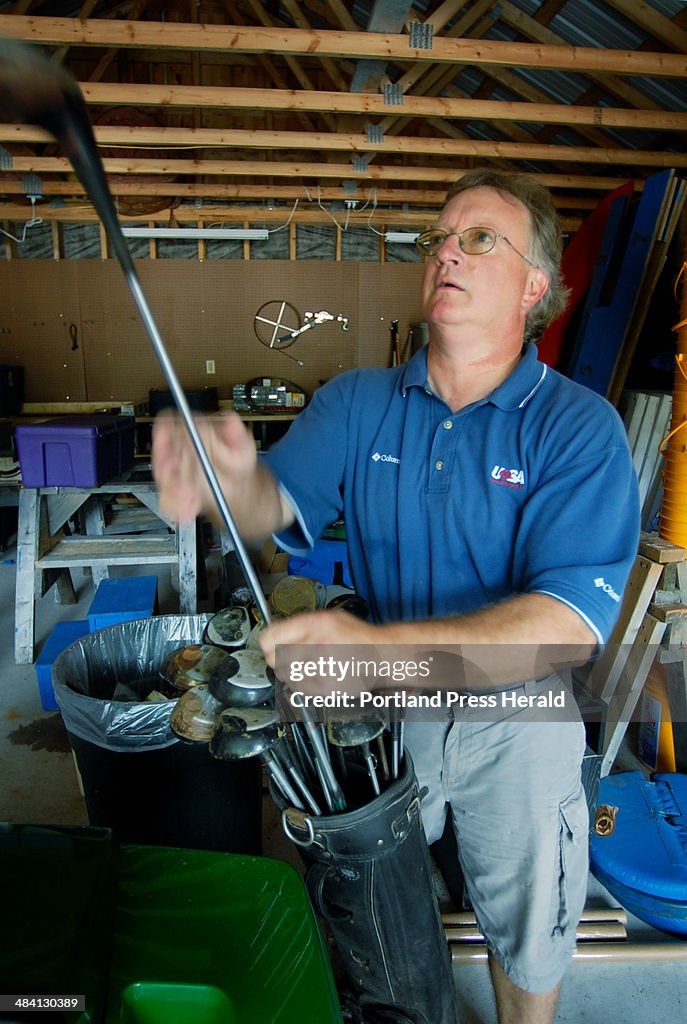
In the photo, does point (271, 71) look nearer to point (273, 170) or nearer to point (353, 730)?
point (273, 170)

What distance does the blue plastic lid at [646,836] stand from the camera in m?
1.62

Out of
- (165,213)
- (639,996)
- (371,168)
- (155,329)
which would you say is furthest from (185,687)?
(165,213)

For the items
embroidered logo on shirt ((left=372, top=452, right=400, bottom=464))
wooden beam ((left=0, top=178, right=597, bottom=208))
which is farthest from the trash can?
wooden beam ((left=0, top=178, right=597, bottom=208))

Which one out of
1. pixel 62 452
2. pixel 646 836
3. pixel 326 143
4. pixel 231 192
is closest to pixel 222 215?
pixel 231 192

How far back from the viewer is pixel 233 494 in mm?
1186

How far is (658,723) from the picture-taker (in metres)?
2.17

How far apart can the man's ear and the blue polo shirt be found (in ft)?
0.29

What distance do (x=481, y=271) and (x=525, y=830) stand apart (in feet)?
3.34

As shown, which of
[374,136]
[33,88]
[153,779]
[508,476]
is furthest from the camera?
[374,136]

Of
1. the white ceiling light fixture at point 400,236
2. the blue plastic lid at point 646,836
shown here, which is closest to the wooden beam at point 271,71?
the white ceiling light fixture at point 400,236

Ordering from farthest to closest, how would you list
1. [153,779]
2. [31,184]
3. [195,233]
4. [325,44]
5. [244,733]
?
[195,233], [31,184], [325,44], [153,779], [244,733]

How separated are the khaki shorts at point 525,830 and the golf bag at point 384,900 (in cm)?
13

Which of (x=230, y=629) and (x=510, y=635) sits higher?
(x=510, y=635)

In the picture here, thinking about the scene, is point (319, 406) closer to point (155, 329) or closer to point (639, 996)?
point (155, 329)
